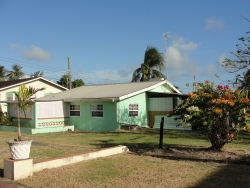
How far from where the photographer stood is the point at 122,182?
6559 millimetres

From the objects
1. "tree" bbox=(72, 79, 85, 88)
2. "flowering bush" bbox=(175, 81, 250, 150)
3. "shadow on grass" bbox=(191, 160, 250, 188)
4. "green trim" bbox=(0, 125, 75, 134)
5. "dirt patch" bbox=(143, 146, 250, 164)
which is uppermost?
"tree" bbox=(72, 79, 85, 88)

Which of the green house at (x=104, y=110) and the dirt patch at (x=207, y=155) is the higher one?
the green house at (x=104, y=110)

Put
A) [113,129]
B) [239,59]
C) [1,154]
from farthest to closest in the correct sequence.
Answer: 1. [113,129]
2. [1,154]
3. [239,59]

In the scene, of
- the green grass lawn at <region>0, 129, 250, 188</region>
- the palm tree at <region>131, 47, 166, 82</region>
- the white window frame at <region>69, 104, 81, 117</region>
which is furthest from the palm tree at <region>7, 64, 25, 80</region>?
the green grass lawn at <region>0, 129, 250, 188</region>

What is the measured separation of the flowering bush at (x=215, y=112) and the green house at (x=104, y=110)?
9724 mm

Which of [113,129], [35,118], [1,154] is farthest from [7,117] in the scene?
[1,154]

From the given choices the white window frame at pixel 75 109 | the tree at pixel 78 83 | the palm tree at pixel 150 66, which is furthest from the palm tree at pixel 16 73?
the white window frame at pixel 75 109

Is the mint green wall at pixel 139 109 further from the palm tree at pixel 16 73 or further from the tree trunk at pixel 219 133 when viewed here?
the palm tree at pixel 16 73

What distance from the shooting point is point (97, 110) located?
20.7 meters

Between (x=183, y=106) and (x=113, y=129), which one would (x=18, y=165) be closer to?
(x=183, y=106)

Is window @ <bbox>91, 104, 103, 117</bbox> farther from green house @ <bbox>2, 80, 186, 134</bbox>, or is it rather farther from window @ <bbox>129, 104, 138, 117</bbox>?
window @ <bbox>129, 104, 138, 117</bbox>

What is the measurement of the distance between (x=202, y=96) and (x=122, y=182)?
4.19 meters

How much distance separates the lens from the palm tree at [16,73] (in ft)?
175

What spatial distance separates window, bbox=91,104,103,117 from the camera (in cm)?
2052
